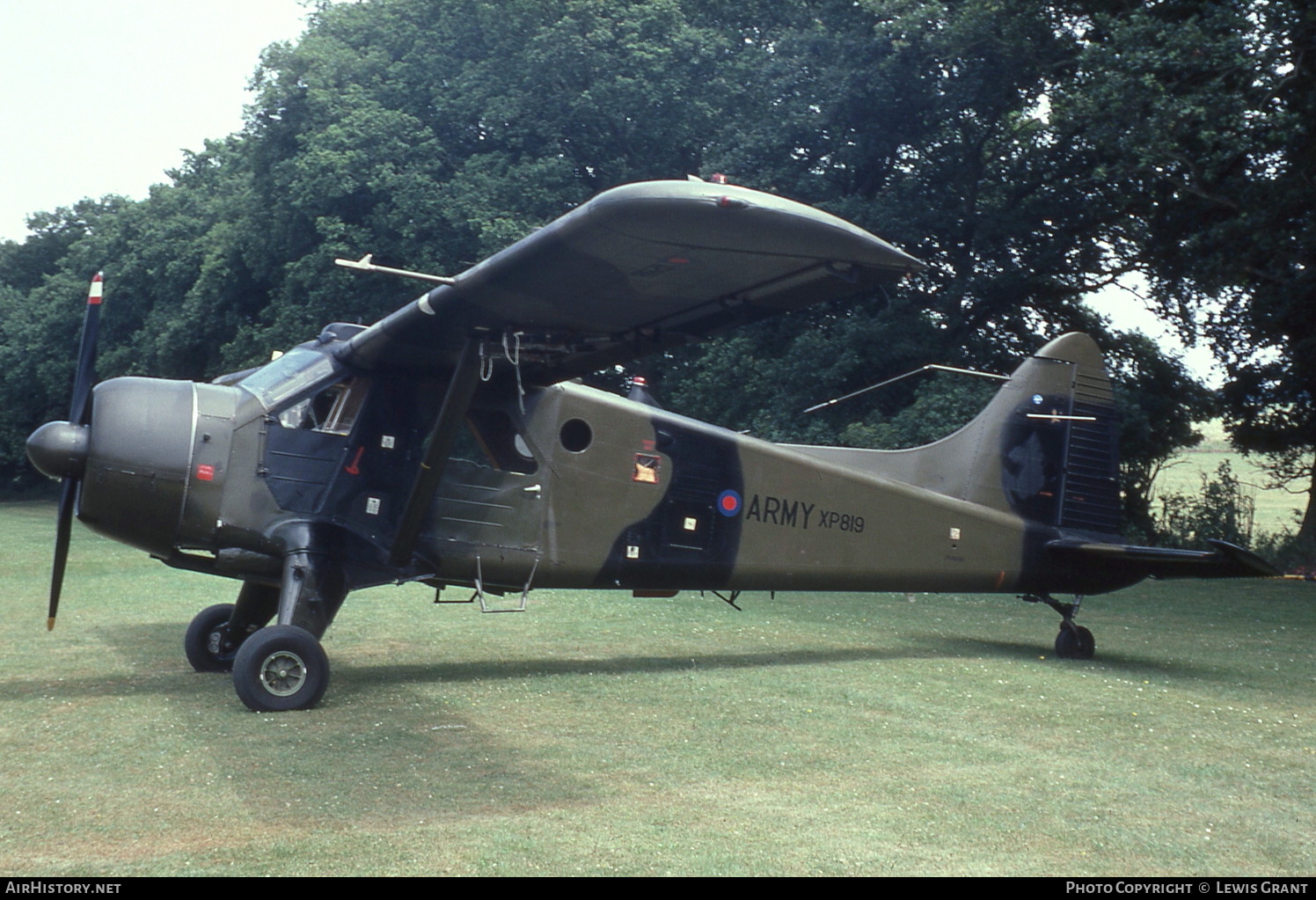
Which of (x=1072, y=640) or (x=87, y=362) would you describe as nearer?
(x=87, y=362)

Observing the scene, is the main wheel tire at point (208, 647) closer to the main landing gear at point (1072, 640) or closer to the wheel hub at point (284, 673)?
the wheel hub at point (284, 673)

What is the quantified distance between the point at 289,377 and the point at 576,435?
228cm

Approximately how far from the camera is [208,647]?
29.9 feet

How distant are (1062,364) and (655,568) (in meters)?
5.11

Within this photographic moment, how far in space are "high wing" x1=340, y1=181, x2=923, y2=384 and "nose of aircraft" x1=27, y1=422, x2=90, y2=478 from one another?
6.94ft

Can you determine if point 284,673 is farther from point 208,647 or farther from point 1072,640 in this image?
point 1072,640

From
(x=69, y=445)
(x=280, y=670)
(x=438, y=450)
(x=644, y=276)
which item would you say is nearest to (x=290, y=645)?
(x=280, y=670)

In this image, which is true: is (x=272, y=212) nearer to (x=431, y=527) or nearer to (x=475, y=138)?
(x=475, y=138)

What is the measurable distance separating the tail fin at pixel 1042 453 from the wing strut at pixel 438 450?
177 inches

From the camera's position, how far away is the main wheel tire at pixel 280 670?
7430 mm

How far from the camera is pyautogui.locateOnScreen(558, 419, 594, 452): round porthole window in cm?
926

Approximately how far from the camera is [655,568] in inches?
375

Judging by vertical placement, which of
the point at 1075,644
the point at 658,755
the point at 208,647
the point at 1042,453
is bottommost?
the point at 208,647
